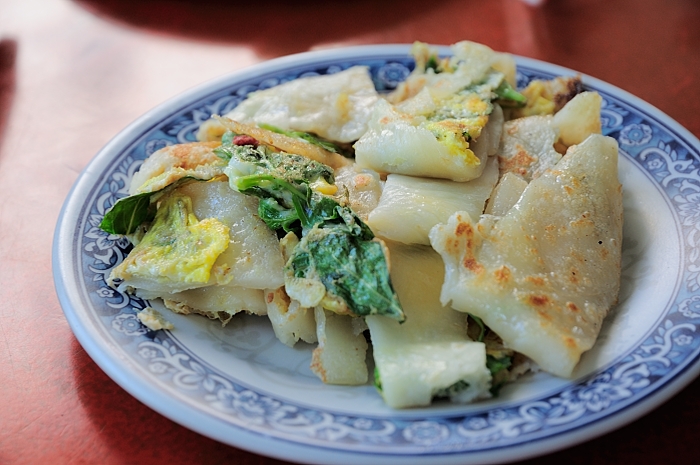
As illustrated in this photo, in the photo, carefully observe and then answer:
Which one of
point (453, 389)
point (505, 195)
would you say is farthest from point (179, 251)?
point (505, 195)

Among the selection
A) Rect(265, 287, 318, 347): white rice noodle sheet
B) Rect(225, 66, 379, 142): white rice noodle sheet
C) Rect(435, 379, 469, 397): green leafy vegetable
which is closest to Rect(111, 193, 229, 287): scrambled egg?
Rect(265, 287, 318, 347): white rice noodle sheet

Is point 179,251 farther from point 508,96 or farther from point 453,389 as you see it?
point 508,96

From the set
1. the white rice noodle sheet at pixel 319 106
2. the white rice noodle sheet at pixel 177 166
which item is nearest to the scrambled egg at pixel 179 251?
the white rice noodle sheet at pixel 177 166

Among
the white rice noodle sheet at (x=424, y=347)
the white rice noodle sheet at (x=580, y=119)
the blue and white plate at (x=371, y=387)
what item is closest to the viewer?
the blue and white plate at (x=371, y=387)

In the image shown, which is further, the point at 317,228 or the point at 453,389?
the point at 317,228

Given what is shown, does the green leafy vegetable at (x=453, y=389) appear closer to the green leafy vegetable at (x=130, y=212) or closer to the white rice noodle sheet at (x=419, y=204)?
the white rice noodle sheet at (x=419, y=204)
